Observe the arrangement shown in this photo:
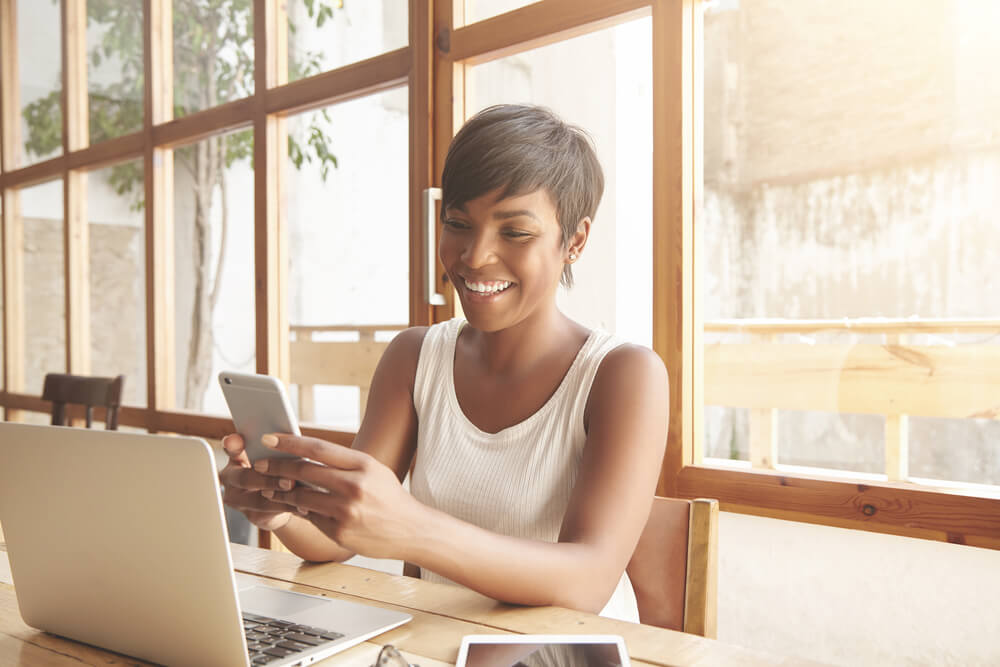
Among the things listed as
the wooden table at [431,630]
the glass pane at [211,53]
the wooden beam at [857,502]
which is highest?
the glass pane at [211,53]

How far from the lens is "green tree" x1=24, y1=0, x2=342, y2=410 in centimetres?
271

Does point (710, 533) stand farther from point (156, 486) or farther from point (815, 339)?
point (815, 339)

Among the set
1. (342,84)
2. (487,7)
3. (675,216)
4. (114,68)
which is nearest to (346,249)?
(342,84)

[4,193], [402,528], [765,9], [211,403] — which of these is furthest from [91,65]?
[402,528]

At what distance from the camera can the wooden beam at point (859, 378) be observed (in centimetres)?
148

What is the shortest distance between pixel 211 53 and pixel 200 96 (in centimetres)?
16

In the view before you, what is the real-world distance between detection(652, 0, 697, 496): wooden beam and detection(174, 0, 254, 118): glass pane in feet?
5.37

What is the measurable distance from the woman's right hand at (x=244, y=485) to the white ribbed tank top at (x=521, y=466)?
13.2 inches

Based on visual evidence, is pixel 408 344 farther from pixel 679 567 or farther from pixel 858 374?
pixel 858 374

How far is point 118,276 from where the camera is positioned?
3.59 meters

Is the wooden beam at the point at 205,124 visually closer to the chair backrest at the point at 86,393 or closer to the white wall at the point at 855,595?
the chair backrest at the point at 86,393

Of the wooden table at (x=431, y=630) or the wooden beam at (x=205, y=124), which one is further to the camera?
the wooden beam at (x=205, y=124)

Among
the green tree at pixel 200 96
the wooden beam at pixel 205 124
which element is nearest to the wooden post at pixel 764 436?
the green tree at pixel 200 96

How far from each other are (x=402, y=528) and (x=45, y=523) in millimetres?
322
